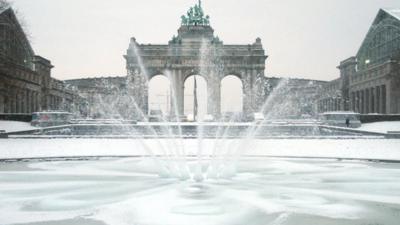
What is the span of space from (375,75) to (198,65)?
31.0m

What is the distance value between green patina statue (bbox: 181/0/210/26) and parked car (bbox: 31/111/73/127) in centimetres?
5003

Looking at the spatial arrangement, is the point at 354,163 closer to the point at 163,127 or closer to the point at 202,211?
the point at 202,211

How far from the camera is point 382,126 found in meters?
42.5

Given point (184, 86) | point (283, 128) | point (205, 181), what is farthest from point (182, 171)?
point (184, 86)

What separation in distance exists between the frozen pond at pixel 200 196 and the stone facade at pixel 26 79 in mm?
44481

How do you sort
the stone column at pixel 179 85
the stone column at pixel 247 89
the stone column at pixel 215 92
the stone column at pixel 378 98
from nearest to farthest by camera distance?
the stone column at pixel 378 98
the stone column at pixel 247 89
the stone column at pixel 215 92
the stone column at pixel 179 85

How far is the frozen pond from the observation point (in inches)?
294

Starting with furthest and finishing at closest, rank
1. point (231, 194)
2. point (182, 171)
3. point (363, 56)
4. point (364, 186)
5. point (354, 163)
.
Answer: point (363, 56) < point (354, 163) < point (182, 171) < point (364, 186) < point (231, 194)

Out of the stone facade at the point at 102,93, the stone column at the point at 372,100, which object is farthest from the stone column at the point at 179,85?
the stone column at the point at 372,100

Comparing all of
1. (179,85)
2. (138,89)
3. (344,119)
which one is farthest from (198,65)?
(344,119)

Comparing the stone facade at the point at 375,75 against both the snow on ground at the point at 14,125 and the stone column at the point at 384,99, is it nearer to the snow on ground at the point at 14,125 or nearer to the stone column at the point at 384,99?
the stone column at the point at 384,99

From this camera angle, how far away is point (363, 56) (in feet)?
275

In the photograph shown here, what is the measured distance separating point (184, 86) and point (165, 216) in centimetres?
7920

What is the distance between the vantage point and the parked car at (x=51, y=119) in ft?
141
